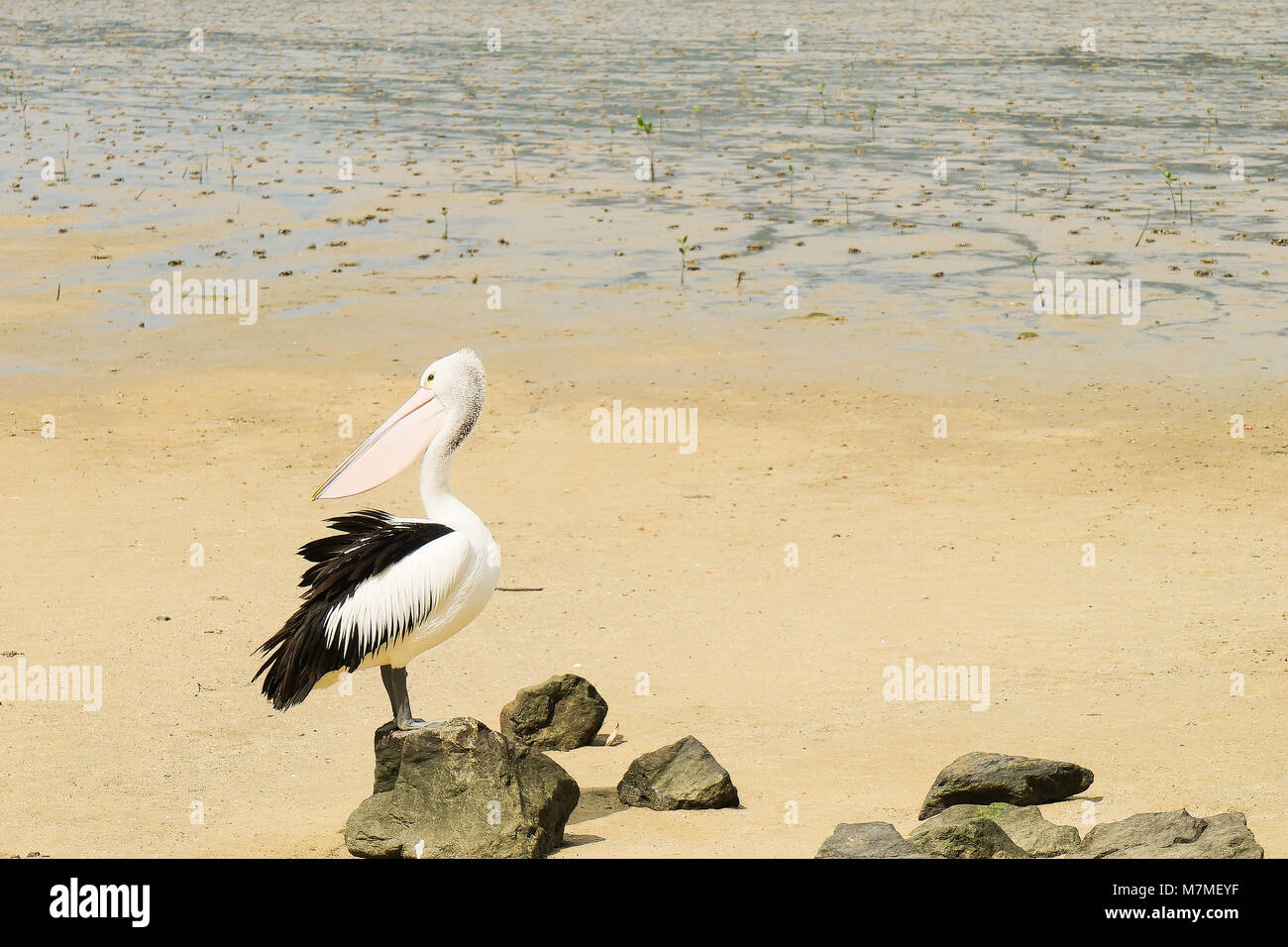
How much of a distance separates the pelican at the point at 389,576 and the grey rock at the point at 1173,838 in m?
2.64

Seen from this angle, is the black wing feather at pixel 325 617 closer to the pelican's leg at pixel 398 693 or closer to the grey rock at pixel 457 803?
the pelican's leg at pixel 398 693

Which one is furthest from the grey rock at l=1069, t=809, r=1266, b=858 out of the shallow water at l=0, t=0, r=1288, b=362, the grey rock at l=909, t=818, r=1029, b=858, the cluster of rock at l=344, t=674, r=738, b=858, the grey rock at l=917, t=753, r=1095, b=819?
the shallow water at l=0, t=0, r=1288, b=362

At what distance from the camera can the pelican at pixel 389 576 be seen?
6.63 metres

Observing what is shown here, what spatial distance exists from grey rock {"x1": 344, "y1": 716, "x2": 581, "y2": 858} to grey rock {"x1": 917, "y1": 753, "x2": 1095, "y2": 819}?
1679mm

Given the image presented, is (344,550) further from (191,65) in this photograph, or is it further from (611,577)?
(191,65)

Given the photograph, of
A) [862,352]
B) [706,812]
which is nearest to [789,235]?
[862,352]

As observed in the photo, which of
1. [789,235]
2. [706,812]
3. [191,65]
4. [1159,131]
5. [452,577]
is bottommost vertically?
[706,812]

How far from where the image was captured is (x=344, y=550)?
686cm

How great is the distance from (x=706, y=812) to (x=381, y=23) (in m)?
44.4

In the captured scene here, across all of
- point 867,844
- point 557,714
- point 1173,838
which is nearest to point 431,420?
point 557,714

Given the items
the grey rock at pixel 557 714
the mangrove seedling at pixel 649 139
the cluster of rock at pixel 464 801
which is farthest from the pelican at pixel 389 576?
the mangrove seedling at pixel 649 139

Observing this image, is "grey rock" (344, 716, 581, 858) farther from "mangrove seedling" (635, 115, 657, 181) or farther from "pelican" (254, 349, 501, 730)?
"mangrove seedling" (635, 115, 657, 181)

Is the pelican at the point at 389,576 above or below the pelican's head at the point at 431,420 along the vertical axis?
below

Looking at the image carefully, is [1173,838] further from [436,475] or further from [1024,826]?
[436,475]
